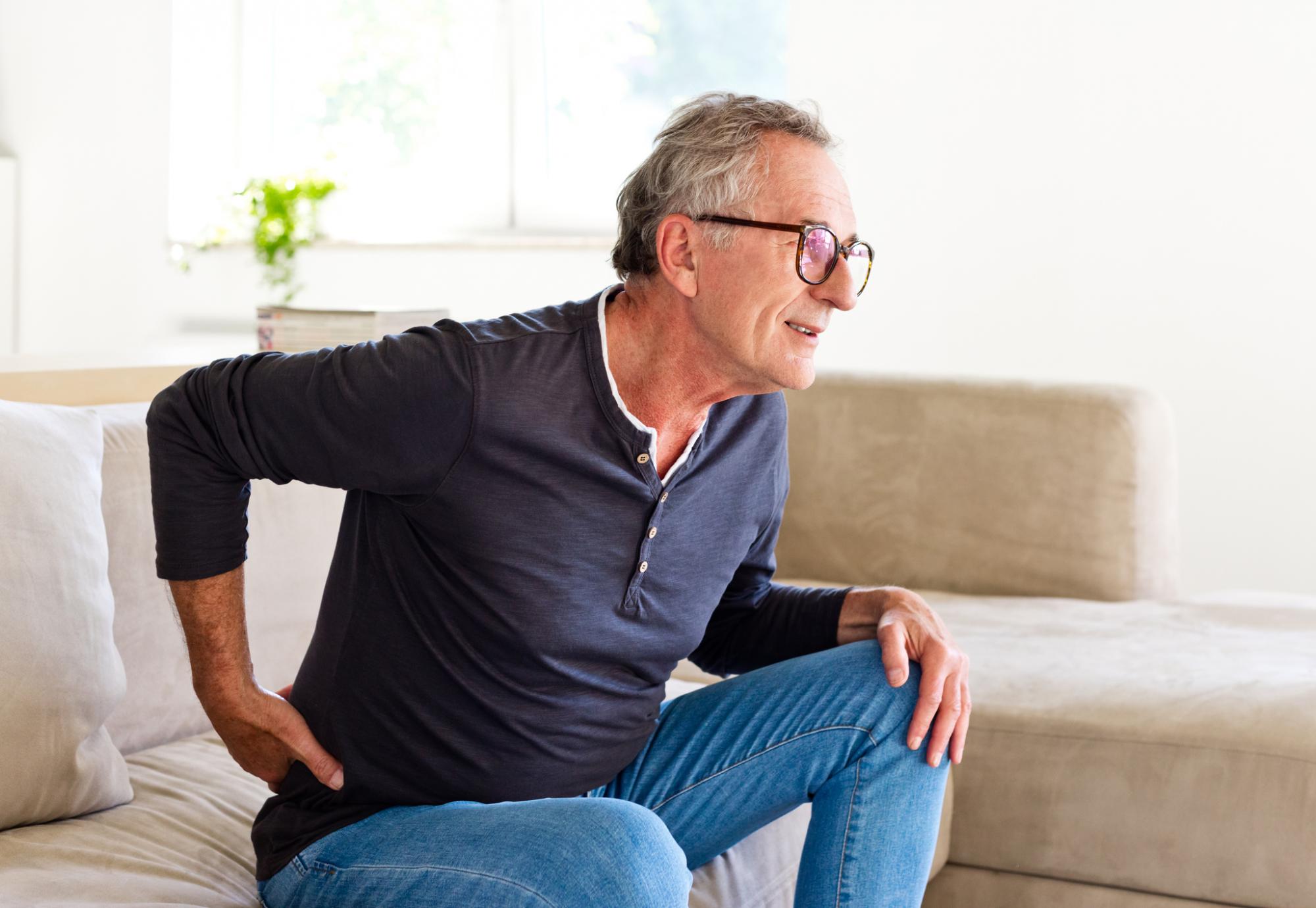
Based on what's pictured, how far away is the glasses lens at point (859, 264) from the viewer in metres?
1.25

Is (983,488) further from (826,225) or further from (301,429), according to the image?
(301,429)

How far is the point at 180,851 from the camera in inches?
50.6

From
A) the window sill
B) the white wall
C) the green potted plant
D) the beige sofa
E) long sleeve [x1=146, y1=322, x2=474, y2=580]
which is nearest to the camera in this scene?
long sleeve [x1=146, y1=322, x2=474, y2=580]

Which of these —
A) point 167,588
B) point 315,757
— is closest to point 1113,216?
point 167,588

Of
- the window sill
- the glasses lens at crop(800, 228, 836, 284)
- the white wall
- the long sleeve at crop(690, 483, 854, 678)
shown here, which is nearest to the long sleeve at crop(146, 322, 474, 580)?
the glasses lens at crop(800, 228, 836, 284)

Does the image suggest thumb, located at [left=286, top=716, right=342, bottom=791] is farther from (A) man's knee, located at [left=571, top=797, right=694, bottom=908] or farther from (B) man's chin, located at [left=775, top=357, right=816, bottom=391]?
(B) man's chin, located at [left=775, top=357, right=816, bottom=391]

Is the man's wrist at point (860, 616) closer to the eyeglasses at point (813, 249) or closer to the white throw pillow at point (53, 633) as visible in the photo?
the eyeglasses at point (813, 249)

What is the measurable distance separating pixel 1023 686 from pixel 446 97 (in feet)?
9.33

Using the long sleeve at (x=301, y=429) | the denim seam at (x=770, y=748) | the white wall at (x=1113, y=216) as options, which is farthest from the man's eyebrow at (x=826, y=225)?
the white wall at (x=1113, y=216)

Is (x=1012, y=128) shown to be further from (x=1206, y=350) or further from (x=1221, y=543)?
(x=1221, y=543)

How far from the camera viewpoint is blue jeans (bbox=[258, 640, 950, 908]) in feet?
3.39

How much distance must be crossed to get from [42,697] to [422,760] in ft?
1.31

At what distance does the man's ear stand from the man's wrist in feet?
1.30

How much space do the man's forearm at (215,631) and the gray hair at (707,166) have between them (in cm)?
48
